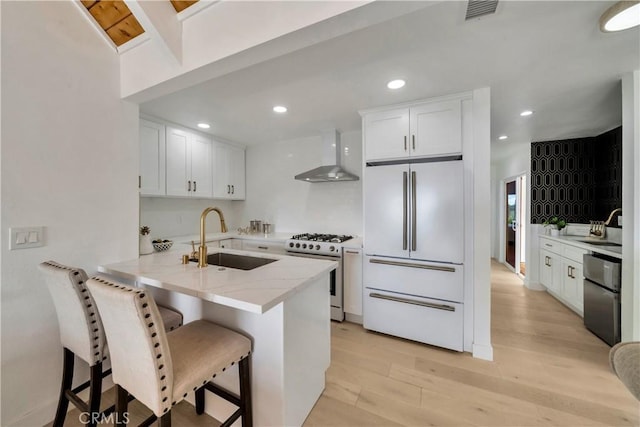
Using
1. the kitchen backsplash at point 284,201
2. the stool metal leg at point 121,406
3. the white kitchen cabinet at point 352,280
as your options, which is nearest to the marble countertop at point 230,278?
the stool metal leg at point 121,406

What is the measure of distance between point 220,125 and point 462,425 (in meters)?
3.61

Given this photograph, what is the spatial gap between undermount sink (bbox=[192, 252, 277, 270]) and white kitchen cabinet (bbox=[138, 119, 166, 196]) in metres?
1.30

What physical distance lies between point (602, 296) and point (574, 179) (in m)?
2.13

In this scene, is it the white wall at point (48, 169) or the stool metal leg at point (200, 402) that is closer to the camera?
the white wall at point (48, 169)

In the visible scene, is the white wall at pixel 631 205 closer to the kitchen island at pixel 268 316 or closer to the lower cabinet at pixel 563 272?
the lower cabinet at pixel 563 272

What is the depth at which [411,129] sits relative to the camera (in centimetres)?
236

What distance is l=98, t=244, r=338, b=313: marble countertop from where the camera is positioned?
1104 millimetres

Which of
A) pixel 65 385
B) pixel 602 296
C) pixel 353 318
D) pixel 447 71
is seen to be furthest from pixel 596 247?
pixel 65 385

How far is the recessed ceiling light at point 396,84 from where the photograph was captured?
6.46 feet

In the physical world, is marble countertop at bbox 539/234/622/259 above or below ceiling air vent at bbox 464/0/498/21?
below

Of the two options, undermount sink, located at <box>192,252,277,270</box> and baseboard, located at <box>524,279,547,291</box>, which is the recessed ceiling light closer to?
undermount sink, located at <box>192,252,277,270</box>

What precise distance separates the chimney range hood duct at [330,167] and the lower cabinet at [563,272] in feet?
9.32

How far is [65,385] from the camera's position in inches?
55.6

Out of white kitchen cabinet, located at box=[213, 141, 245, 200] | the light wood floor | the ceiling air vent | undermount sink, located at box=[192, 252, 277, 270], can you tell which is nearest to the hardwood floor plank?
the light wood floor
